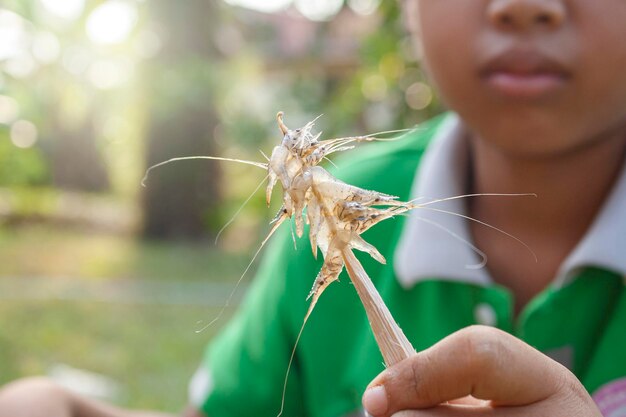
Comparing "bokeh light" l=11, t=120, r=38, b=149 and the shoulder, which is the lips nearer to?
the shoulder

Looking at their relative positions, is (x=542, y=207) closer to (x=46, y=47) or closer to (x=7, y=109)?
(x=7, y=109)

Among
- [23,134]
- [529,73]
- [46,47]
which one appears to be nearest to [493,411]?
[529,73]

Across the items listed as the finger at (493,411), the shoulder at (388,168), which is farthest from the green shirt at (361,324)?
the finger at (493,411)

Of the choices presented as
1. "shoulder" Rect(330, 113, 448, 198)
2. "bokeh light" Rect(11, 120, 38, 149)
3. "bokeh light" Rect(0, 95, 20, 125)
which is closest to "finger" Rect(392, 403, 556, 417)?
"shoulder" Rect(330, 113, 448, 198)

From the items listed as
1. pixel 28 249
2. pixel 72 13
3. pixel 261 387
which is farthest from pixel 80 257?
pixel 261 387

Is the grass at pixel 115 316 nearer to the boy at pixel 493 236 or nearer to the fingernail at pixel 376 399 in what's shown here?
the boy at pixel 493 236

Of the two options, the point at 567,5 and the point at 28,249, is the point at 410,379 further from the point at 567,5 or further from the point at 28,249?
the point at 28,249

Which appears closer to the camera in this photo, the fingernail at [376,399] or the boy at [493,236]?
the fingernail at [376,399]
